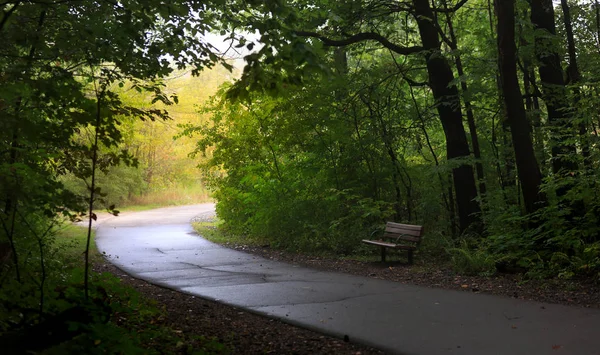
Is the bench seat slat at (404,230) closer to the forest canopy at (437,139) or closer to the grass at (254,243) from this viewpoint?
the grass at (254,243)

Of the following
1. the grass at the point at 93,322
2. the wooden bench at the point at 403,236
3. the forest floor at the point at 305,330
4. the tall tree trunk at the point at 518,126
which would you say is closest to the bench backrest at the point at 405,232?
the wooden bench at the point at 403,236

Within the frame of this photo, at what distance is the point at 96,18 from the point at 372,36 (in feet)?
24.4

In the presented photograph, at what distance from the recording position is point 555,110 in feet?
35.9

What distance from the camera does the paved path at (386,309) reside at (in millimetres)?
5520

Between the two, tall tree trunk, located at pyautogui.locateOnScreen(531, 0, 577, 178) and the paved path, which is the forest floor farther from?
tall tree trunk, located at pyautogui.locateOnScreen(531, 0, 577, 178)

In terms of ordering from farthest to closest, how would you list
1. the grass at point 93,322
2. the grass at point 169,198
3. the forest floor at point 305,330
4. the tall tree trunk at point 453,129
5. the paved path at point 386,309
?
1. the grass at point 169,198
2. the tall tree trunk at point 453,129
3. the forest floor at point 305,330
4. the paved path at point 386,309
5. the grass at point 93,322

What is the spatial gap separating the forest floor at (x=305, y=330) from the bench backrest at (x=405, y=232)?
563 mm

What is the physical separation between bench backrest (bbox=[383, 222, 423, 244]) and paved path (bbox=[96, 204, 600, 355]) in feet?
6.82

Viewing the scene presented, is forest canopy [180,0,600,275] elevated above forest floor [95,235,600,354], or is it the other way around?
forest canopy [180,0,600,275]

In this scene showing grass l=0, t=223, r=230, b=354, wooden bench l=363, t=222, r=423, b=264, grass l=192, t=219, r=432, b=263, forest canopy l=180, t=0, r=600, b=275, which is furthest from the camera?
grass l=192, t=219, r=432, b=263

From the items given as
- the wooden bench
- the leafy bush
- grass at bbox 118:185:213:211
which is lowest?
the leafy bush

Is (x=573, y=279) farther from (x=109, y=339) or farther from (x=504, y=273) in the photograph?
(x=109, y=339)

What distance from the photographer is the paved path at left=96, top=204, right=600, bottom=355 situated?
5.52m

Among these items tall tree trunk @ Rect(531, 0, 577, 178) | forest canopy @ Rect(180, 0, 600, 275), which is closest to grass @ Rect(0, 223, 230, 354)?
forest canopy @ Rect(180, 0, 600, 275)
